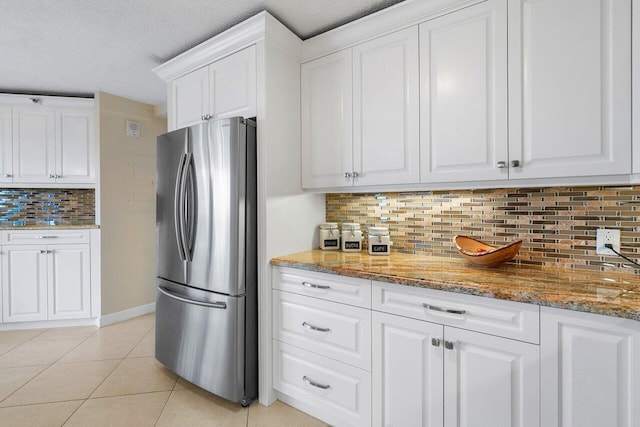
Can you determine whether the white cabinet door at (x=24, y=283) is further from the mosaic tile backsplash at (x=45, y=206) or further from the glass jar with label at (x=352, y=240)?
the glass jar with label at (x=352, y=240)

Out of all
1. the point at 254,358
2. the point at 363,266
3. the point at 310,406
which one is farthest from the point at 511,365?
the point at 254,358

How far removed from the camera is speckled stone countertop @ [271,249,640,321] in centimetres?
109

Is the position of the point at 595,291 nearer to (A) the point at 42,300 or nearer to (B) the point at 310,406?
(B) the point at 310,406

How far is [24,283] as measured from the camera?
314cm

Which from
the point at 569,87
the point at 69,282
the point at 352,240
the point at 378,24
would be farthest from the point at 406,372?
the point at 69,282

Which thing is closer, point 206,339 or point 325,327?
point 325,327

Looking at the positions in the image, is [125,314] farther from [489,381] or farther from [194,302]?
[489,381]

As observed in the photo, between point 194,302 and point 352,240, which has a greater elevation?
point 352,240

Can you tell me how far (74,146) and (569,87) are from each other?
14.1 ft

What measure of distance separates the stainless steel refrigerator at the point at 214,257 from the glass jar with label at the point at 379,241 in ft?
2.54

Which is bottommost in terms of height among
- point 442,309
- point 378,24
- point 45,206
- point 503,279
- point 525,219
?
point 442,309

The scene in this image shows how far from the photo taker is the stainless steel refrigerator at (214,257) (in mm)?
1835

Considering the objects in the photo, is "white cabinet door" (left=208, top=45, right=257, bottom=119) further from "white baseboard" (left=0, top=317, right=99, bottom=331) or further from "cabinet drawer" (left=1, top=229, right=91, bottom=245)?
"white baseboard" (left=0, top=317, right=99, bottom=331)

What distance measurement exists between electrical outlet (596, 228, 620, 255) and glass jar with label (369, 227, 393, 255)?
106cm
